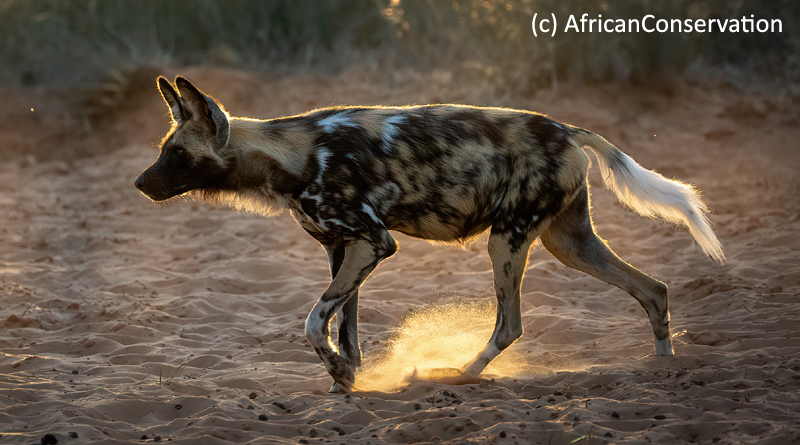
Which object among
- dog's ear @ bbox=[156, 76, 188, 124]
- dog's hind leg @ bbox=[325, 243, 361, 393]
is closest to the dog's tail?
dog's hind leg @ bbox=[325, 243, 361, 393]

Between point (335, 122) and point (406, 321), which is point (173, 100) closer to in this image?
point (335, 122)

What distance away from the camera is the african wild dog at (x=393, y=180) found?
3824mm

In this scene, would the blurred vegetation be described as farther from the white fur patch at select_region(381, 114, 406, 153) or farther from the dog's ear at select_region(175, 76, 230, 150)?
the dog's ear at select_region(175, 76, 230, 150)

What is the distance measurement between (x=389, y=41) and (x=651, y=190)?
392 inches

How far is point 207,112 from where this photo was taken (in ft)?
12.3

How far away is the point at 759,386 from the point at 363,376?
6.67ft

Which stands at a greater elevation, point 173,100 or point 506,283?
point 173,100

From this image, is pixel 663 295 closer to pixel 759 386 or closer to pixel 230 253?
pixel 759 386

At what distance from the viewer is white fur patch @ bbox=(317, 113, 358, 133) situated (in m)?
3.96

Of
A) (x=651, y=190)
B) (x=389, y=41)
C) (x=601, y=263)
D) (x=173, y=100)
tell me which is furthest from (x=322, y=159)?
(x=389, y=41)

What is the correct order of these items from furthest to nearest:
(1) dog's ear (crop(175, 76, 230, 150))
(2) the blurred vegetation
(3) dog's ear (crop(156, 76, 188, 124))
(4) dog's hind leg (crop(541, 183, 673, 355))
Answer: (2) the blurred vegetation → (4) dog's hind leg (crop(541, 183, 673, 355)) → (3) dog's ear (crop(156, 76, 188, 124)) → (1) dog's ear (crop(175, 76, 230, 150))

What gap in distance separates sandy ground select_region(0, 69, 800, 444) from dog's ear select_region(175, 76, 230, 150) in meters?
1.33

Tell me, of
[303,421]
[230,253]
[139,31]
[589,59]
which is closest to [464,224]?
[303,421]

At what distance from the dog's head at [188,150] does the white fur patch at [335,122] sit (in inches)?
20.0
